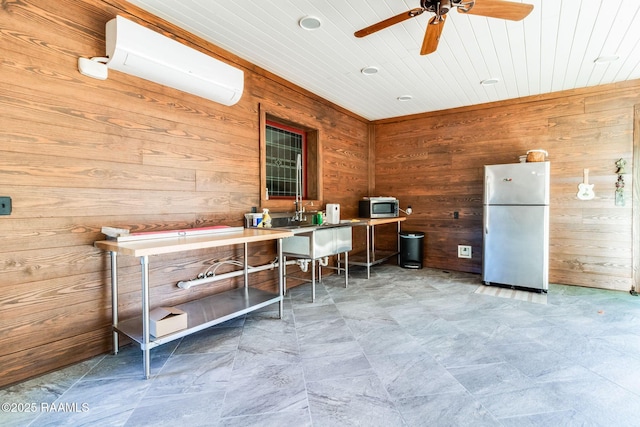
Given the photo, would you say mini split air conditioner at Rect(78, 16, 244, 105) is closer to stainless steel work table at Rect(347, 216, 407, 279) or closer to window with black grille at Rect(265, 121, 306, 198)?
window with black grille at Rect(265, 121, 306, 198)

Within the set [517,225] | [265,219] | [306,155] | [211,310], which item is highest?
[306,155]

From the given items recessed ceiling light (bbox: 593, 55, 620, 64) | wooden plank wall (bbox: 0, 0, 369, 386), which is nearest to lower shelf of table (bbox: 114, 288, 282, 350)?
wooden plank wall (bbox: 0, 0, 369, 386)

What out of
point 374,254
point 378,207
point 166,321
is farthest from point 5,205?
point 374,254

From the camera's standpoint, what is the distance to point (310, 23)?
2.42 m

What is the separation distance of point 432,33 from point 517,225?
2.65 meters

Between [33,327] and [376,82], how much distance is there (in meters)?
3.79

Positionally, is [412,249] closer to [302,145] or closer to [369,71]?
[302,145]

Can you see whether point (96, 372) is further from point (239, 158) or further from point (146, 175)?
point (239, 158)

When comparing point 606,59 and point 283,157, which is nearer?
point 606,59

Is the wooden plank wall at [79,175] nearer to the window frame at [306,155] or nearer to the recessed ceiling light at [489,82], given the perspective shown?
the window frame at [306,155]

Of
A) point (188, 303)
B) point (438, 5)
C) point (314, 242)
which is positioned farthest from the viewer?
point (314, 242)

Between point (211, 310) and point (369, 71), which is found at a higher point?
point (369, 71)

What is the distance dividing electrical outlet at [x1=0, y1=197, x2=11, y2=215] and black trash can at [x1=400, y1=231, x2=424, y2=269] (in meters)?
4.40

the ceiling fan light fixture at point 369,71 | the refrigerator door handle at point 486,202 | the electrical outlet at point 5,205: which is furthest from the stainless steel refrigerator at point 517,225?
the electrical outlet at point 5,205
